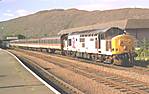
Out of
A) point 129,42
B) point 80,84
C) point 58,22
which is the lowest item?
point 80,84

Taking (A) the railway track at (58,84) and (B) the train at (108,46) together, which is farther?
(B) the train at (108,46)

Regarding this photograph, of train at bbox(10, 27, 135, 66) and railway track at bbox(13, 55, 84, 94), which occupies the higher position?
train at bbox(10, 27, 135, 66)

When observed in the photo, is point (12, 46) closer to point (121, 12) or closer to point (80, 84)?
point (121, 12)

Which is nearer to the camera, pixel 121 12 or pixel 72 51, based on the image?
pixel 72 51

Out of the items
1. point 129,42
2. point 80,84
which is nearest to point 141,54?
point 129,42

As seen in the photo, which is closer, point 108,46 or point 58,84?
point 58,84

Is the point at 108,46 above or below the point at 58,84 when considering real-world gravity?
above

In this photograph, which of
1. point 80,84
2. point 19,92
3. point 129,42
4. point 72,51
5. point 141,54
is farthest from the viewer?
point 72,51

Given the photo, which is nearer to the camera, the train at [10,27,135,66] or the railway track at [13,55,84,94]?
the railway track at [13,55,84,94]

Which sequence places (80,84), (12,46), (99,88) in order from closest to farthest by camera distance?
(99,88), (80,84), (12,46)

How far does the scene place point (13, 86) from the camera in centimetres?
1642

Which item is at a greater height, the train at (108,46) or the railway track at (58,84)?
the train at (108,46)

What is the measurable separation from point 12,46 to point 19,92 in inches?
4256

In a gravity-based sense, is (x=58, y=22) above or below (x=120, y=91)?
above
